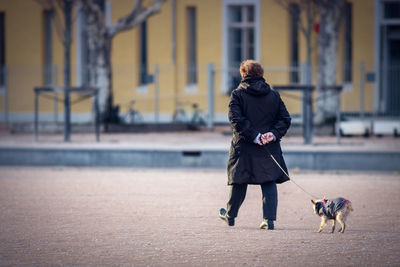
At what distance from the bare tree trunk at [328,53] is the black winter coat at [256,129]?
14.8 meters

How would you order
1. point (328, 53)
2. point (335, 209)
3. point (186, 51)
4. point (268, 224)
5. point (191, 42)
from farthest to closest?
point (191, 42) < point (186, 51) < point (328, 53) < point (268, 224) < point (335, 209)

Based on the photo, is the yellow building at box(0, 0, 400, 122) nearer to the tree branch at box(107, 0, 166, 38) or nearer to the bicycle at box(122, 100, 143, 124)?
the bicycle at box(122, 100, 143, 124)

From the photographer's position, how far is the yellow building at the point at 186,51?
25.2 metres

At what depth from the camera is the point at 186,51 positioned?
27.0 metres

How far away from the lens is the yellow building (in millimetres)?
25188

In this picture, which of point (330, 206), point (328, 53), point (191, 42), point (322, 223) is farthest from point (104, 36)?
point (330, 206)

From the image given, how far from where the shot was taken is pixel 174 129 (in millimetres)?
23516

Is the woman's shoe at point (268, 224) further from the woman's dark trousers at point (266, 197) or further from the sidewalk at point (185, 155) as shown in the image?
the sidewalk at point (185, 155)

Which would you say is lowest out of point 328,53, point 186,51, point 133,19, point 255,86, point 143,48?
point 255,86

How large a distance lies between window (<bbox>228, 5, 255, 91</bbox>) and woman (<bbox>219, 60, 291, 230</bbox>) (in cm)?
1802

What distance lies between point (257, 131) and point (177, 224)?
1.38m

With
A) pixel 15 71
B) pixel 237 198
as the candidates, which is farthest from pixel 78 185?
pixel 15 71

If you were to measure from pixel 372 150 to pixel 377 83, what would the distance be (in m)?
9.43

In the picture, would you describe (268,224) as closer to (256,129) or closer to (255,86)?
(256,129)
